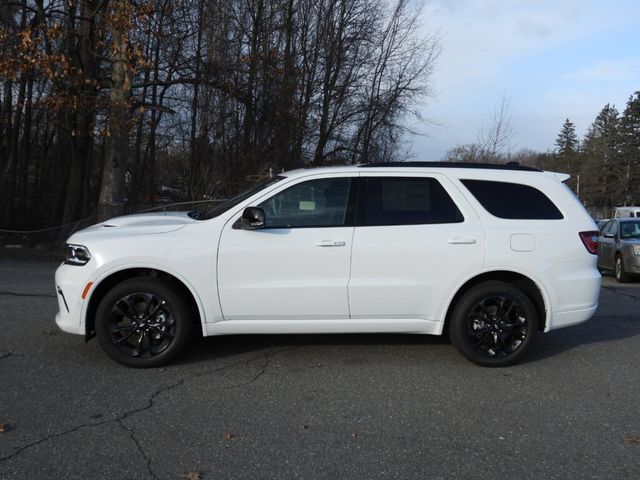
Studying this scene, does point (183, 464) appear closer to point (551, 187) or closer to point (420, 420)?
point (420, 420)

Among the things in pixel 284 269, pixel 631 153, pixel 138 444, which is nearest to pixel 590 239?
pixel 284 269

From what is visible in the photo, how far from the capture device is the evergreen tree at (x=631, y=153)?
69.7 m

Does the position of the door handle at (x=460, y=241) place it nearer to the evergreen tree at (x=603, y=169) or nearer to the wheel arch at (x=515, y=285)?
the wheel arch at (x=515, y=285)

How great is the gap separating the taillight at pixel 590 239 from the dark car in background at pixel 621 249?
8613mm

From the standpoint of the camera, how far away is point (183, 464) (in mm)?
3496

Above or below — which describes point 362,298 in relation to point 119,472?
above

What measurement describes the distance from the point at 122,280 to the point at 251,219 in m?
1.30

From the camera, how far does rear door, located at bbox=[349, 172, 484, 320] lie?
5.24 m

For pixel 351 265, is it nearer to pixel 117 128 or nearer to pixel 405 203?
pixel 405 203

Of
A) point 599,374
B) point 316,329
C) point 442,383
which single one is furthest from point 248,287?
point 599,374

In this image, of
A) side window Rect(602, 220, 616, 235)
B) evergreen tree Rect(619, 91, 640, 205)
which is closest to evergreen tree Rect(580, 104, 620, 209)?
evergreen tree Rect(619, 91, 640, 205)

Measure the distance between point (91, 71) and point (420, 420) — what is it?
16399 mm

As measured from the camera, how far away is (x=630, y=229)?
14.6 meters

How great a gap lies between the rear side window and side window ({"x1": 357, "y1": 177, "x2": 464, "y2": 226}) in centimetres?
31
